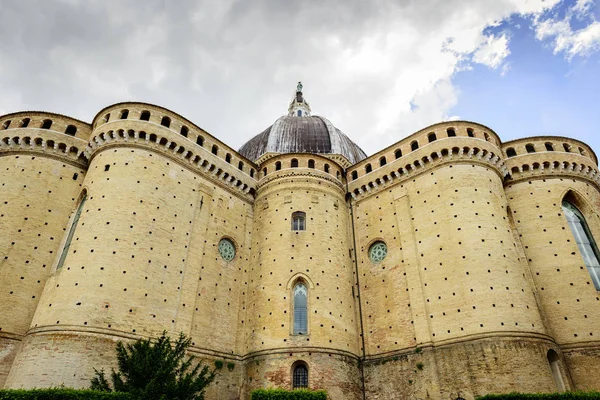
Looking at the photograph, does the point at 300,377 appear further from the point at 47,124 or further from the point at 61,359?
the point at 47,124

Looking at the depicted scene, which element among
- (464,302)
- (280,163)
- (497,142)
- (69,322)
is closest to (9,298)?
(69,322)

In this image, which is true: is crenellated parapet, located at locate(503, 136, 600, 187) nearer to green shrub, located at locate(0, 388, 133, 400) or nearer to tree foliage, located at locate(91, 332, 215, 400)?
tree foliage, located at locate(91, 332, 215, 400)

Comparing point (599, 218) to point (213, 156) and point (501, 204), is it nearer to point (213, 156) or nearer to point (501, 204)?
point (501, 204)

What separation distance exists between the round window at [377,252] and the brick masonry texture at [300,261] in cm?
21

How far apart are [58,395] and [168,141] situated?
1095 cm

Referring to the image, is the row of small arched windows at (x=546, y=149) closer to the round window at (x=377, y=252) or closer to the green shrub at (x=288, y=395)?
the round window at (x=377, y=252)

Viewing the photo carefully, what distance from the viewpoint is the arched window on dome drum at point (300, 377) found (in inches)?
614

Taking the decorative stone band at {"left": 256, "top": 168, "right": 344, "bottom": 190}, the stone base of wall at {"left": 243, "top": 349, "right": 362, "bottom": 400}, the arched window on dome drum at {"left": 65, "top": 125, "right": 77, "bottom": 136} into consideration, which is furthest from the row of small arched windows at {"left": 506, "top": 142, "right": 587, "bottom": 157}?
the arched window on dome drum at {"left": 65, "top": 125, "right": 77, "bottom": 136}

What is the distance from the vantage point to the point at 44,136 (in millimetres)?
17609

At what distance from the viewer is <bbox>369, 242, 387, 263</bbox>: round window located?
18.9 metres

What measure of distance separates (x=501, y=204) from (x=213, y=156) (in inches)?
532

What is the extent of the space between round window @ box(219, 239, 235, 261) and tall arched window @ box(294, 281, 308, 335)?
136 inches

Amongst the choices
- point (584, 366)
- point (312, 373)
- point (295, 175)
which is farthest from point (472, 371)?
point (295, 175)

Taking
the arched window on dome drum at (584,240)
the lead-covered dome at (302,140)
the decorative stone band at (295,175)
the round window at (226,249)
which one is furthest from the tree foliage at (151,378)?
the lead-covered dome at (302,140)
